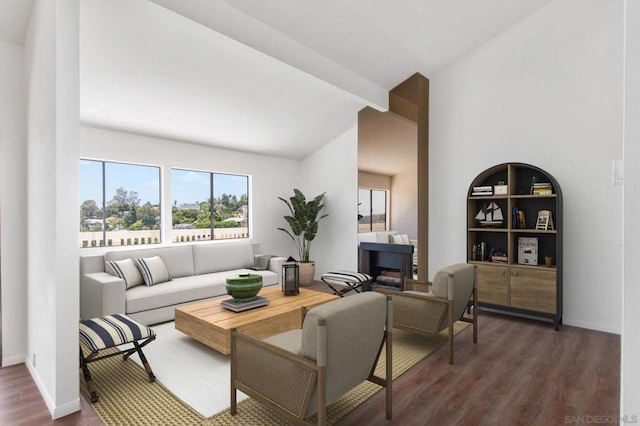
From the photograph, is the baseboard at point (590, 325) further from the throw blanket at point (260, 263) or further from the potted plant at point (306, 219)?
the throw blanket at point (260, 263)

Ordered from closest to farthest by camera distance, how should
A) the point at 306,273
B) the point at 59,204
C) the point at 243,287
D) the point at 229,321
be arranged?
the point at 59,204 → the point at 229,321 → the point at 243,287 → the point at 306,273

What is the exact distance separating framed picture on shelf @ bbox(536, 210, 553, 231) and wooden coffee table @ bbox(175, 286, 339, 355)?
2.80 metres

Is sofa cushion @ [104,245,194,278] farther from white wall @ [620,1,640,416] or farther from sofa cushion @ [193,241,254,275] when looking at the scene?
white wall @ [620,1,640,416]

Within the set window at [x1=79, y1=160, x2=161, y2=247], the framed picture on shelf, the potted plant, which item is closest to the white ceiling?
window at [x1=79, y1=160, x2=161, y2=247]

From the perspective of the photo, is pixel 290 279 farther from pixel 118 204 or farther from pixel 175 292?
pixel 118 204

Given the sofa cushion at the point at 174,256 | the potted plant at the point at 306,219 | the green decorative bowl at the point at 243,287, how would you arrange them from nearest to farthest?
the green decorative bowl at the point at 243,287 < the sofa cushion at the point at 174,256 < the potted plant at the point at 306,219

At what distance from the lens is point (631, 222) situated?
1021 millimetres

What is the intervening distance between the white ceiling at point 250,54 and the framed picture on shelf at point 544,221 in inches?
95.7

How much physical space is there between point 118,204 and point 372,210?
3770 millimetres

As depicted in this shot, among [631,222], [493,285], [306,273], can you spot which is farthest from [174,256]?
[631,222]

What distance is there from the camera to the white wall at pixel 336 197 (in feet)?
20.6

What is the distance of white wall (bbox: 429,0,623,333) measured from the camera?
12.8 ft

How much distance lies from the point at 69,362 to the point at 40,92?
6.26 ft

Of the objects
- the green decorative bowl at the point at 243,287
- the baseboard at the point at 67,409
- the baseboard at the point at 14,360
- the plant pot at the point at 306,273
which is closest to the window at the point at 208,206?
the plant pot at the point at 306,273
